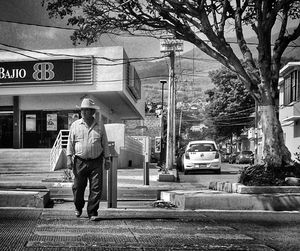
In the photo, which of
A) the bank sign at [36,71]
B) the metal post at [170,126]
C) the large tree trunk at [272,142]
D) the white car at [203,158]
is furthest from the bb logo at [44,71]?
the large tree trunk at [272,142]

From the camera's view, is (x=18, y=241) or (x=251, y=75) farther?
(x=251, y=75)

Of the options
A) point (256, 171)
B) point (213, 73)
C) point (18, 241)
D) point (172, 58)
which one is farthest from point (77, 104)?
point (213, 73)

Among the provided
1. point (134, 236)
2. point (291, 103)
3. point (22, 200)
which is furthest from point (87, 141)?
point (291, 103)

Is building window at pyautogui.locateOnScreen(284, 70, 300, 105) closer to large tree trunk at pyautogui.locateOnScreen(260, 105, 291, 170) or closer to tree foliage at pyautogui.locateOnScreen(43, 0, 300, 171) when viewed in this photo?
tree foliage at pyautogui.locateOnScreen(43, 0, 300, 171)

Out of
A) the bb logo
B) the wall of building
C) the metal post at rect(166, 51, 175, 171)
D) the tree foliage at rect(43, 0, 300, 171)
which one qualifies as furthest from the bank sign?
the tree foliage at rect(43, 0, 300, 171)

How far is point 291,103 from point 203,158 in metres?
12.6

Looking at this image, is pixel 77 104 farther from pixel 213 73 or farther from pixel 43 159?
pixel 213 73

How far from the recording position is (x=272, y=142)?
10.5 m

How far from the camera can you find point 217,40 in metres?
11.2

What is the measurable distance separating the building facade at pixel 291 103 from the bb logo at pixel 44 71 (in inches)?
654

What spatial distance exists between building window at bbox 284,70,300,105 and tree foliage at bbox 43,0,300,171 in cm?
1990

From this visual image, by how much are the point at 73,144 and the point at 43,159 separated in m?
19.3

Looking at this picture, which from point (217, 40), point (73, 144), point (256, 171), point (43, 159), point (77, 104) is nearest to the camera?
point (73, 144)

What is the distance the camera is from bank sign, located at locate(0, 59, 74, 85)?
28689mm
